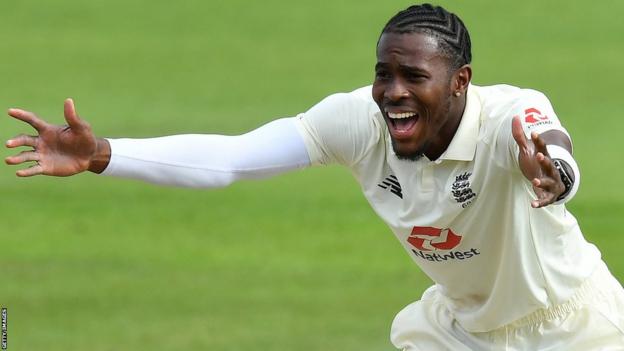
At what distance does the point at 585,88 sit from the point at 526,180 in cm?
1258

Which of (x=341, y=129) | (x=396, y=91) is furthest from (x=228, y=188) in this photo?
(x=396, y=91)

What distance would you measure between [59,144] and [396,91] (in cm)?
139

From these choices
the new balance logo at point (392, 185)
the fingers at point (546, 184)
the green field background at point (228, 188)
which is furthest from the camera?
the green field background at point (228, 188)

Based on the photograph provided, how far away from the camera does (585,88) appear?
62.7ft

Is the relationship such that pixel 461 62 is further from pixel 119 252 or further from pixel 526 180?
pixel 119 252

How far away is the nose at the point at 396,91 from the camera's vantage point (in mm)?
6734

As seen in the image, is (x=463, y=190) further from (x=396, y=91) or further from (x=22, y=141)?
(x=22, y=141)

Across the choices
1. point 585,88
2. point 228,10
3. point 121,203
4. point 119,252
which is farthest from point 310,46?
point 119,252

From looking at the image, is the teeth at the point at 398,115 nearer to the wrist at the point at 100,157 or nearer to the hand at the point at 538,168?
the hand at the point at 538,168

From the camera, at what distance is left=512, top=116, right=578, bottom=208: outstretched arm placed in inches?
242

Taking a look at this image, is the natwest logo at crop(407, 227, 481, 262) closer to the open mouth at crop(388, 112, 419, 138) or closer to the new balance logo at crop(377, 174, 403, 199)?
the new balance logo at crop(377, 174, 403, 199)

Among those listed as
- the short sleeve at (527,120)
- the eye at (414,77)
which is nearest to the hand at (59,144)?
the eye at (414,77)

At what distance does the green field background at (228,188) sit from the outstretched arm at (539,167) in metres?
4.97

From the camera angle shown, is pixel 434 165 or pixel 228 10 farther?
pixel 228 10
